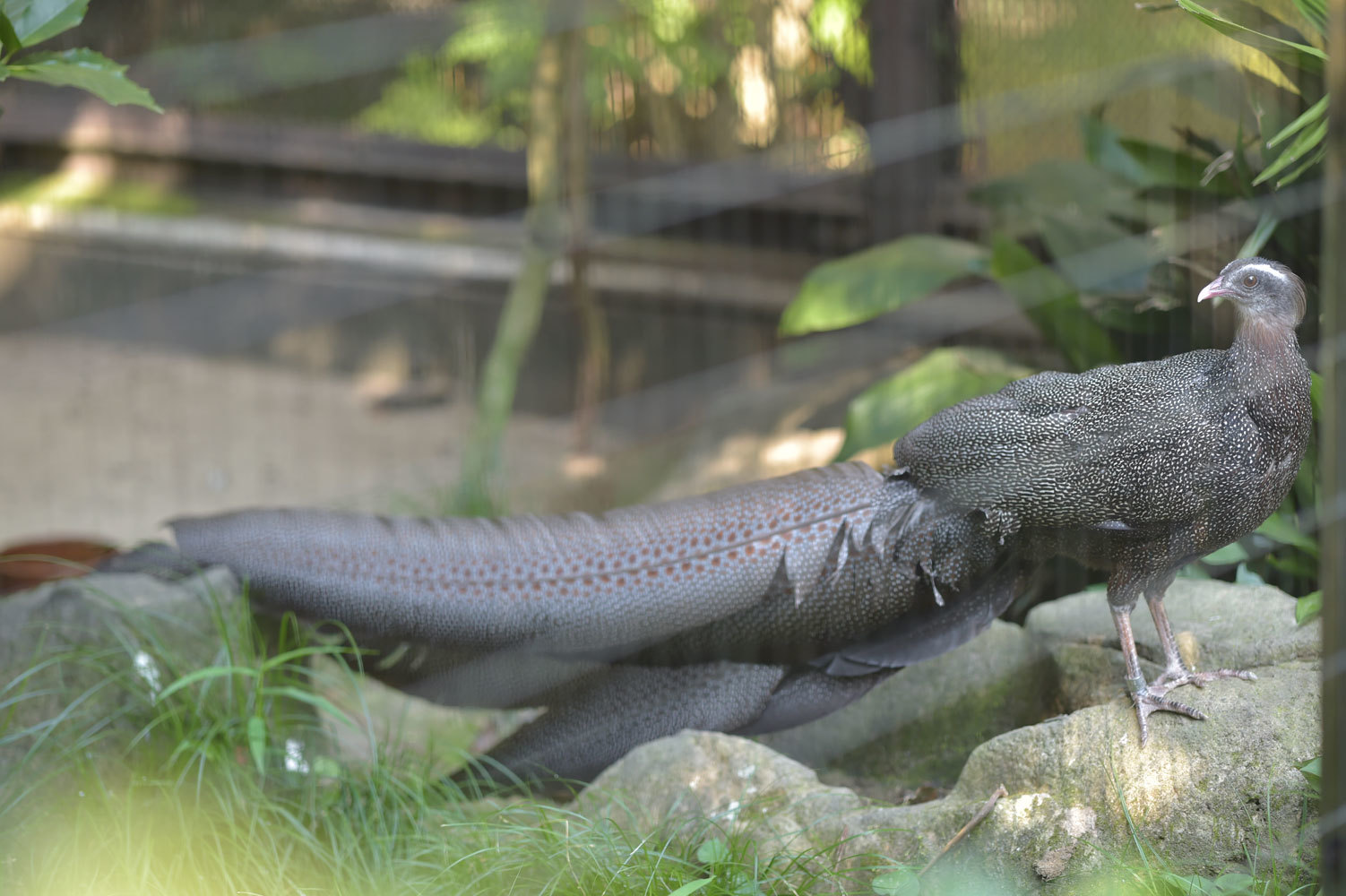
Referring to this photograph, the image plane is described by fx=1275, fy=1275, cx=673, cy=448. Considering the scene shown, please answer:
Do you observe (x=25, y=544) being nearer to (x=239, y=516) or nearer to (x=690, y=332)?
(x=239, y=516)

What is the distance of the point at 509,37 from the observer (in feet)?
13.6

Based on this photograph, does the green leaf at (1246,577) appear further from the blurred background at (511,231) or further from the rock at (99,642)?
the rock at (99,642)

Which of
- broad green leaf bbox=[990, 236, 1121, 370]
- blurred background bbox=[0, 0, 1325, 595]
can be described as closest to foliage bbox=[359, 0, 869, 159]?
blurred background bbox=[0, 0, 1325, 595]

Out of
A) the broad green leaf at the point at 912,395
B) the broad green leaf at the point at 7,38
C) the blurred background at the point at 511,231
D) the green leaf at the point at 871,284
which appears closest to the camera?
the broad green leaf at the point at 7,38

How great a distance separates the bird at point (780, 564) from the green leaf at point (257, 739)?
0.18 metres

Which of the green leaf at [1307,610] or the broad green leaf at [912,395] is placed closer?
the green leaf at [1307,610]

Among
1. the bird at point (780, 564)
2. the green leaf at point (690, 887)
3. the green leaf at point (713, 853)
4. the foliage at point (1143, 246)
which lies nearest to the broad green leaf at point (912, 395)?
the foliage at point (1143, 246)

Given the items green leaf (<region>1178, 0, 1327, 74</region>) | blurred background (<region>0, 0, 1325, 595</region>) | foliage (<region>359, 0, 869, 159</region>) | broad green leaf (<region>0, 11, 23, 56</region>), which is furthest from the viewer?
foliage (<region>359, 0, 869, 159</region>)

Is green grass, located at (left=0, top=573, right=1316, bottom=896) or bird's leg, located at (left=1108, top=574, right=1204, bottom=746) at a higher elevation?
bird's leg, located at (left=1108, top=574, right=1204, bottom=746)

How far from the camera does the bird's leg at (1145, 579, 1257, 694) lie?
1.68m

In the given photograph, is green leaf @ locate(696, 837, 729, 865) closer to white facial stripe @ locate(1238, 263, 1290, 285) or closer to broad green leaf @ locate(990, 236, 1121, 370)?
white facial stripe @ locate(1238, 263, 1290, 285)

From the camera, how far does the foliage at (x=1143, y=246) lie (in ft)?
7.05

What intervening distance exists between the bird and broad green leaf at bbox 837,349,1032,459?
0.70 m

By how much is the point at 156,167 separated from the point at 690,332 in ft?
7.35
